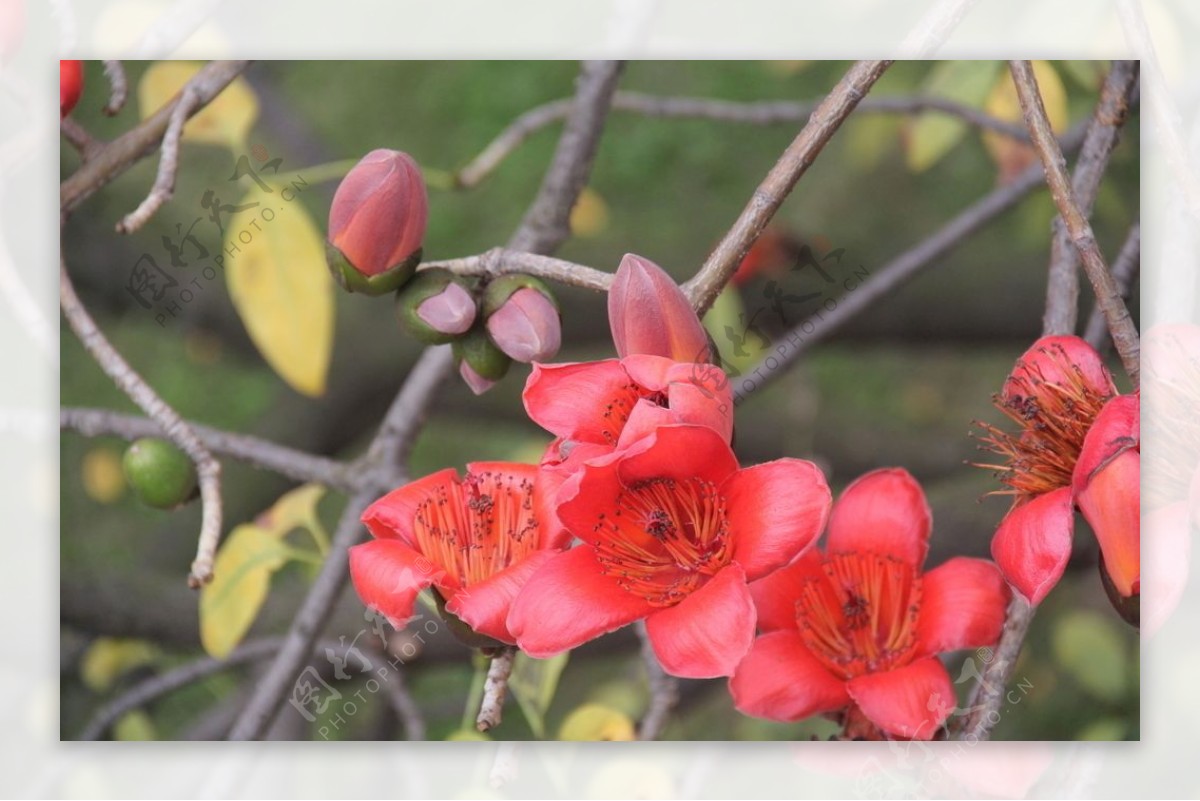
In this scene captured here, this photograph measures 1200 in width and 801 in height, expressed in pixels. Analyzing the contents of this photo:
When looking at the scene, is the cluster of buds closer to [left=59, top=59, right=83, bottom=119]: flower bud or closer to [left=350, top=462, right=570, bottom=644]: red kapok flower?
[left=350, top=462, right=570, bottom=644]: red kapok flower

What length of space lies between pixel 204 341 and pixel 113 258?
4.3 inches

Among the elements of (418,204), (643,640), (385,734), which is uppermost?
(418,204)

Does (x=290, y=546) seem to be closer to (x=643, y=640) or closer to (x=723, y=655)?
(x=643, y=640)

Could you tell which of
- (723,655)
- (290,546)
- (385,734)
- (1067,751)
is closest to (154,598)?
(290,546)

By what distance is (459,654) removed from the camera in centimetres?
113

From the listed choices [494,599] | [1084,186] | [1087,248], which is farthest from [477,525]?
[1084,186]

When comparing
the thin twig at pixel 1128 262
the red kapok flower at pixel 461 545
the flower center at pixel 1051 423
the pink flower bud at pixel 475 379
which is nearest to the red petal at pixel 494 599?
the red kapok flower at pixel 461 545

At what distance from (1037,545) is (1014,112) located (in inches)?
20.0

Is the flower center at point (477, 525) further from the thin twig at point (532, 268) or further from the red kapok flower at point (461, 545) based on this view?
the thin twig at point (532, 268)

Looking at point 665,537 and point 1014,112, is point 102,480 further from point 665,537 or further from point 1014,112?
point 1014,112

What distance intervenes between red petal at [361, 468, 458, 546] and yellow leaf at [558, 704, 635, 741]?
325 millimetres

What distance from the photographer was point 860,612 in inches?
37.0

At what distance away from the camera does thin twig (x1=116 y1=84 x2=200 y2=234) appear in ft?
2.63

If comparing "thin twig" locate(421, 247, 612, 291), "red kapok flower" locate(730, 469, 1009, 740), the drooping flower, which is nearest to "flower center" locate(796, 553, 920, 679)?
"red kapok flower" locate(730, 469, 1009, 740)
